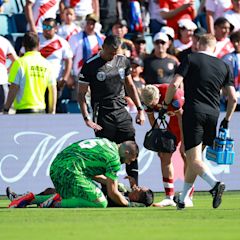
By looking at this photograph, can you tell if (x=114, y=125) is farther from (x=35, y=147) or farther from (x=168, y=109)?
(x=35, y=147)

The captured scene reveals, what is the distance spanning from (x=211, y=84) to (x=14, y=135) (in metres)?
4.70

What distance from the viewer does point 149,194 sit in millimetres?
13742

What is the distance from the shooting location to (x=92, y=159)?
13.1 m

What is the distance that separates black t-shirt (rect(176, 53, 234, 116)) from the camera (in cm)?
1277

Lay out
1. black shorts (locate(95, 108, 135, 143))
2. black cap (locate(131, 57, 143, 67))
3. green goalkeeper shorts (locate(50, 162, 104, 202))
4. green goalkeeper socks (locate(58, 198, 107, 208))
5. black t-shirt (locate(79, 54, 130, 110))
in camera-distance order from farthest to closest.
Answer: black cap (locate(131, 57, 143, 67)) < black shorts (locate(95, 108, 135, 143)) < black t-shirt (locate(79, 54, 130, 110)) < green goalkeeper socks (locate(58, 198, 107, 208)) < green goalkeeper shorts (locate(50, 162, 104, 202))

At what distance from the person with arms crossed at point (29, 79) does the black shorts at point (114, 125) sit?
2.50 metres

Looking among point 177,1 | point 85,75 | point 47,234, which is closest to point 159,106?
point 85,75

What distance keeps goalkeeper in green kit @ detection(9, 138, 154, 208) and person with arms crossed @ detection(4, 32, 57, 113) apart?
357cm

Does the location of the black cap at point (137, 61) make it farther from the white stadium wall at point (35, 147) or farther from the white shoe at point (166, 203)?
the white shoe at point (166, 203)

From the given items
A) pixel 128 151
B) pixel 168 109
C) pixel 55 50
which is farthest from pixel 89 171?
pixel 55 50

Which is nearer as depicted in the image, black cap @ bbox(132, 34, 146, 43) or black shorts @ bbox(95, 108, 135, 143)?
black shorts @ bbox(95, 108, 135, 143)

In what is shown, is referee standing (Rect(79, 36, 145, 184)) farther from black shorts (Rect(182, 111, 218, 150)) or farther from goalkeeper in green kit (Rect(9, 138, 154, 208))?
black shorts (Rect(182, 111, 218, 150))

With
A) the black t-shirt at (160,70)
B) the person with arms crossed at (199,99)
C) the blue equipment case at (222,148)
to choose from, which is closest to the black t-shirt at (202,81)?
the person with arms crossed at (199,99)

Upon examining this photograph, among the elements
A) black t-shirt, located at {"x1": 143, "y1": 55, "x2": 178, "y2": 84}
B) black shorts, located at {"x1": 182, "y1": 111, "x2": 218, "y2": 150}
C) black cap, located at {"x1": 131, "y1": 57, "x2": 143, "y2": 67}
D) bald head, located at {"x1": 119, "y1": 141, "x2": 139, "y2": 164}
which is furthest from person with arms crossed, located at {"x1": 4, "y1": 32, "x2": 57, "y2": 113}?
black shorts, located at {"x1": 182, "y1": 111, "x2": 218, "y2": 150}
